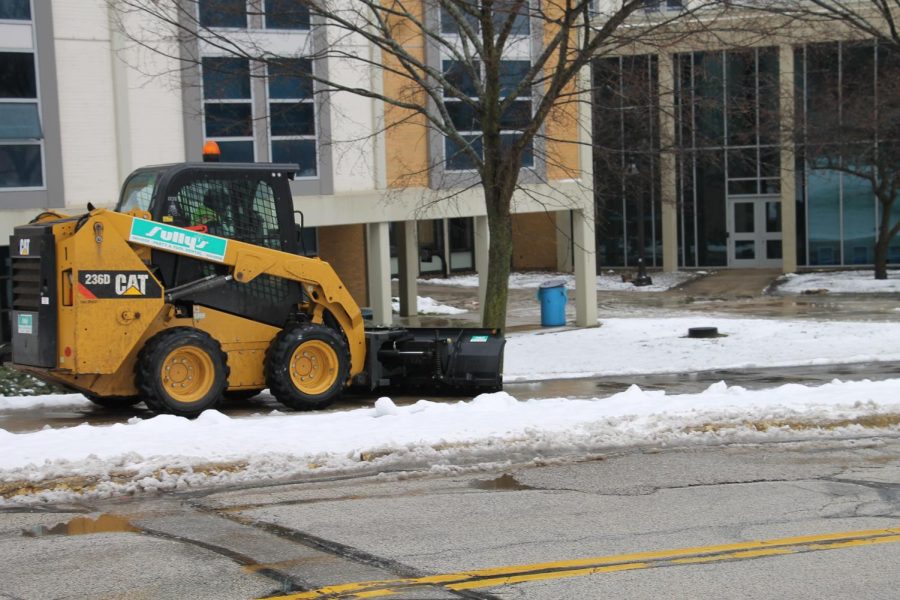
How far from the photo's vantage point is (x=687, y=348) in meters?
22.6

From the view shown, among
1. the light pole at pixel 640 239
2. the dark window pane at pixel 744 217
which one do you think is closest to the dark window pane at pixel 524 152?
the light pole at pixel 640 239

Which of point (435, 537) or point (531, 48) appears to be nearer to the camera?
point (435, 537)

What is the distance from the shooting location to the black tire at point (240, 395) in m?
14.7

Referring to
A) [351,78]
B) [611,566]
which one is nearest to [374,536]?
[611,566]

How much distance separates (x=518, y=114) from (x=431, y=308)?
8851 mm

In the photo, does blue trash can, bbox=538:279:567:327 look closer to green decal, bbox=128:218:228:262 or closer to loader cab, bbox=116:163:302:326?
loader cab, bbox=116:163:302:326

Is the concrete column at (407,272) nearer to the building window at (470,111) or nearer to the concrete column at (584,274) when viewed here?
the concrete column at (584,274)

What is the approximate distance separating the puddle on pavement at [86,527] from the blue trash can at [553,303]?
20.1 m

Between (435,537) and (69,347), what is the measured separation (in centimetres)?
570

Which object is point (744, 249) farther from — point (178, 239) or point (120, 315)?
point (120, 315)

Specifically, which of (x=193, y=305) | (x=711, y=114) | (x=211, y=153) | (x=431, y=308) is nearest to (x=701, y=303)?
(x=431, y=308)

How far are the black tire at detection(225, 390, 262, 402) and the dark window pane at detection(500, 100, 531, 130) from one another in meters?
11.3

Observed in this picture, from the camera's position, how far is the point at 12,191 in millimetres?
20500

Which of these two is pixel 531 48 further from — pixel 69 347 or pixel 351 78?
pixel 69 347
